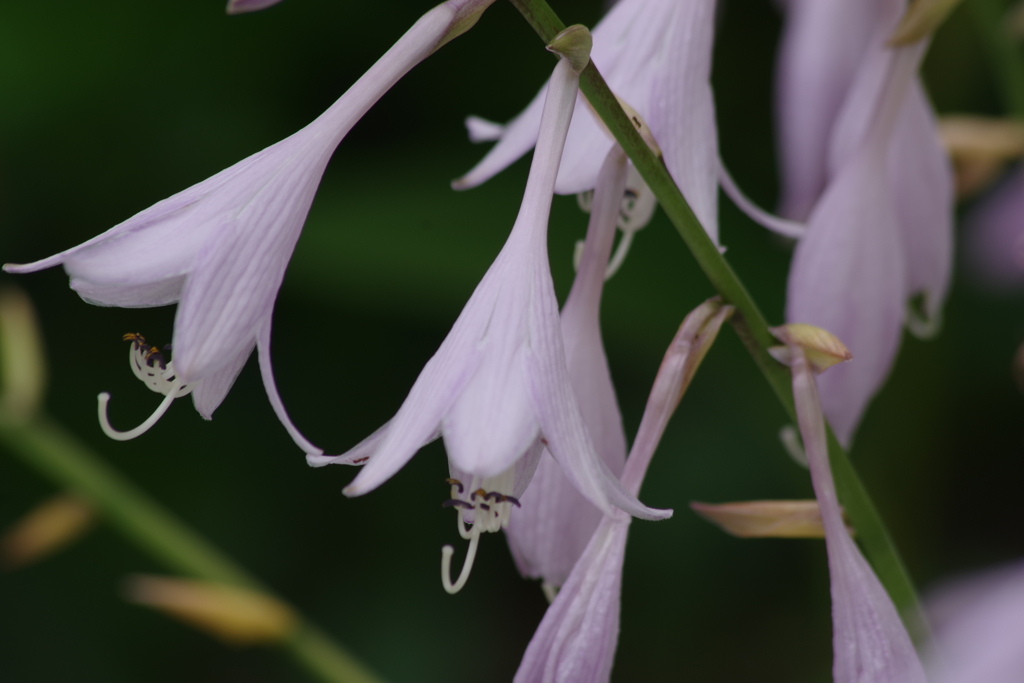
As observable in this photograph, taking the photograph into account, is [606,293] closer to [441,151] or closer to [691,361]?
[441,151]

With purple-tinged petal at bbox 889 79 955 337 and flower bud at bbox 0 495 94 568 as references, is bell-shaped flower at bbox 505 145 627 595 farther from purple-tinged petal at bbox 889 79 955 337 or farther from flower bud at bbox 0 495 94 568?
flower bud at bbox 0 495 94 568

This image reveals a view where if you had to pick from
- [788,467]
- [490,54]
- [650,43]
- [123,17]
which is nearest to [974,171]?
[650,43]

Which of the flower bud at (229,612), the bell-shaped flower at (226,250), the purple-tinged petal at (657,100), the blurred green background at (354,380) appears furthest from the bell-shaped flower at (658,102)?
the blurred green background at (354,380)

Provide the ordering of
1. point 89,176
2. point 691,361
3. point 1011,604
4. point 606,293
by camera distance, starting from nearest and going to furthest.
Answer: point 1011,604
point 691,361
point 606,293
point 89,176

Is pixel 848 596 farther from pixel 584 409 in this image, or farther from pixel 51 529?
pixel 51 529

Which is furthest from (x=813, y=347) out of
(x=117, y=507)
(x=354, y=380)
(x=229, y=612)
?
(x=354, y=380)

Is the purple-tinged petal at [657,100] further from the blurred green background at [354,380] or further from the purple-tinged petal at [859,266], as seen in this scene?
the blurred green background at [354,380]
